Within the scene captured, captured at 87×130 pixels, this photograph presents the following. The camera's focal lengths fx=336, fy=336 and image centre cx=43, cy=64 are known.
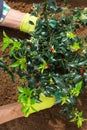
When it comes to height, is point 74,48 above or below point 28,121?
above

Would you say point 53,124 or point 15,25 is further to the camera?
point 15,25

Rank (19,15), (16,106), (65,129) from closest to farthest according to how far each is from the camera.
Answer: (16,106)
(65,129)
(19,15)

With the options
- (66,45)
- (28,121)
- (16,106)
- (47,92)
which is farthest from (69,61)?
(28,121)

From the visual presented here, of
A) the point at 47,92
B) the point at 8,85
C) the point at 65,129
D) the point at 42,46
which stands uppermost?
the point at 42,46

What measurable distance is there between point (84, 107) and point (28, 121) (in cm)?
39

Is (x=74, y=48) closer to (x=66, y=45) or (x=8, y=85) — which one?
(x=66, y=45)

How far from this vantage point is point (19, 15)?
251 centimetres

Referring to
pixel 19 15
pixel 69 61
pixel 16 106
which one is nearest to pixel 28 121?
pixel 16 106

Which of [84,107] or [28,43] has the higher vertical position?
[28,43]

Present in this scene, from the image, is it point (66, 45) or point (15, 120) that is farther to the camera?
point (15, 120)

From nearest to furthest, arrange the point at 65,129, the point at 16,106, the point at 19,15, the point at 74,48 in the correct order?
the point at 74,48, the point at 16,106, the point at 65,129, the point at 19,15

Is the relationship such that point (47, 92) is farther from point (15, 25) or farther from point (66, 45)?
point (15, 25)

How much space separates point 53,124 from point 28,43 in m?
0.64

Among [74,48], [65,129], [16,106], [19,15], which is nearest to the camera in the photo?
[74,48]
